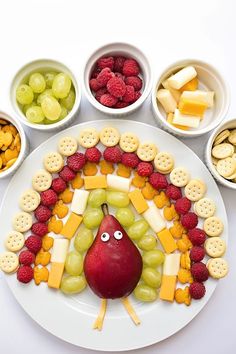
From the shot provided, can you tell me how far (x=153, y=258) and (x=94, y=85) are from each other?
1.28ft

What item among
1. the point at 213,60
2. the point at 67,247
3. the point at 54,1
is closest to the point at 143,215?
the point at 67,247

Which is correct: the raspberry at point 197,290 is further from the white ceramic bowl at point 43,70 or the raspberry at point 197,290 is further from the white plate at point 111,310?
the white ceramic bowl at point 43,70

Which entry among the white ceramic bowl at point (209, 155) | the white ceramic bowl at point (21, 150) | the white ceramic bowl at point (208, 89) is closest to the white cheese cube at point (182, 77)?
the white ceramic bowl at point (208, 89)

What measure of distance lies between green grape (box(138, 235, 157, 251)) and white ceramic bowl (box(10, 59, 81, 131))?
0.30 metres

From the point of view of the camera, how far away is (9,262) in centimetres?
108

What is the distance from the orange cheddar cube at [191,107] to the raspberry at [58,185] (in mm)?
300

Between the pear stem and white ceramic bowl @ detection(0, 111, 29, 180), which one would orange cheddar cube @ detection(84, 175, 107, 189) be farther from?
white ceramic bowl @ detection(0, 111, 29, 180)

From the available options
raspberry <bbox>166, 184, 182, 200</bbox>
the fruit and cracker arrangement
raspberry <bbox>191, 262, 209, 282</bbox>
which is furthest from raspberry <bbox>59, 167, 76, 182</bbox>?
raspberry <bbox>191, 262, 209, 282</bbox>

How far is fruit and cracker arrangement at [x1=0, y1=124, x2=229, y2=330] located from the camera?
1081 millimetres

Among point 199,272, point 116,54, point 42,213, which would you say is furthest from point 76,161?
point 199,272

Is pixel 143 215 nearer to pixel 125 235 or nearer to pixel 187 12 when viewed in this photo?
pixel 125 235

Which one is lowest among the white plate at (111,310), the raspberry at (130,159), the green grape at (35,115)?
the white plate at (111,310)

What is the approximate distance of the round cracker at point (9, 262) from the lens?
1079 millimetres

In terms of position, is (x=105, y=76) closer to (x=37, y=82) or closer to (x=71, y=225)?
(x=37, y=82)
